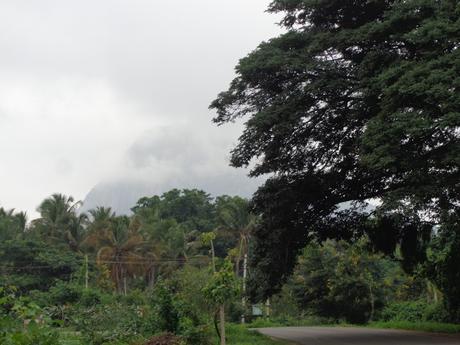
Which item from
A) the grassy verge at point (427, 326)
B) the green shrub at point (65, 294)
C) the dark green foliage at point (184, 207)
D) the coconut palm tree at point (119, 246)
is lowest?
the grassy verge at point (427, 326)

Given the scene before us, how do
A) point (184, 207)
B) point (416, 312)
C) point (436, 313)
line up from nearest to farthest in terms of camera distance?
point (436, 313), point (416, 312), point (184, 207)

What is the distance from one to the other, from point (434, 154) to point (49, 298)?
101ft

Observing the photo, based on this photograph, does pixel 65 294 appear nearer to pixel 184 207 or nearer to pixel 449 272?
pixel 449 272

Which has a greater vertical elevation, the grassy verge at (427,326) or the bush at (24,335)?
the bush at (24,335)

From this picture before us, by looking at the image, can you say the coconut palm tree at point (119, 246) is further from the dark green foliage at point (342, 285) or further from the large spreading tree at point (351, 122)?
the large spreading tree at point (351, 122)

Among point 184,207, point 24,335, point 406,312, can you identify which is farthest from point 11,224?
point 24,335

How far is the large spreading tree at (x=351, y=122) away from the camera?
554 inches

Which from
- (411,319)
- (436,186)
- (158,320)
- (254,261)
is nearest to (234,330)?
(254,261)

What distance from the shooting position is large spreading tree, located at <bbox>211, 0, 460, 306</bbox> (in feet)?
46.2

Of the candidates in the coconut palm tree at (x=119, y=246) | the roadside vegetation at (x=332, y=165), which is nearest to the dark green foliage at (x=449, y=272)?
the roadside vegetation at (x=332, y=165)

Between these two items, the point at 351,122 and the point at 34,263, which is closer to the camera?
the point at 351,122

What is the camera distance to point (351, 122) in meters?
18.7

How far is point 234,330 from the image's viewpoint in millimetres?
20219

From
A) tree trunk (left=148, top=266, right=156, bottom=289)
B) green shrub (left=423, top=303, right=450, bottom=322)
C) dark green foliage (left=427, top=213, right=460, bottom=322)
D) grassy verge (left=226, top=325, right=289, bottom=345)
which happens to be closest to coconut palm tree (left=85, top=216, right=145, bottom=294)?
tree trunk (left=148, top=266, right=156, bottom=289)
